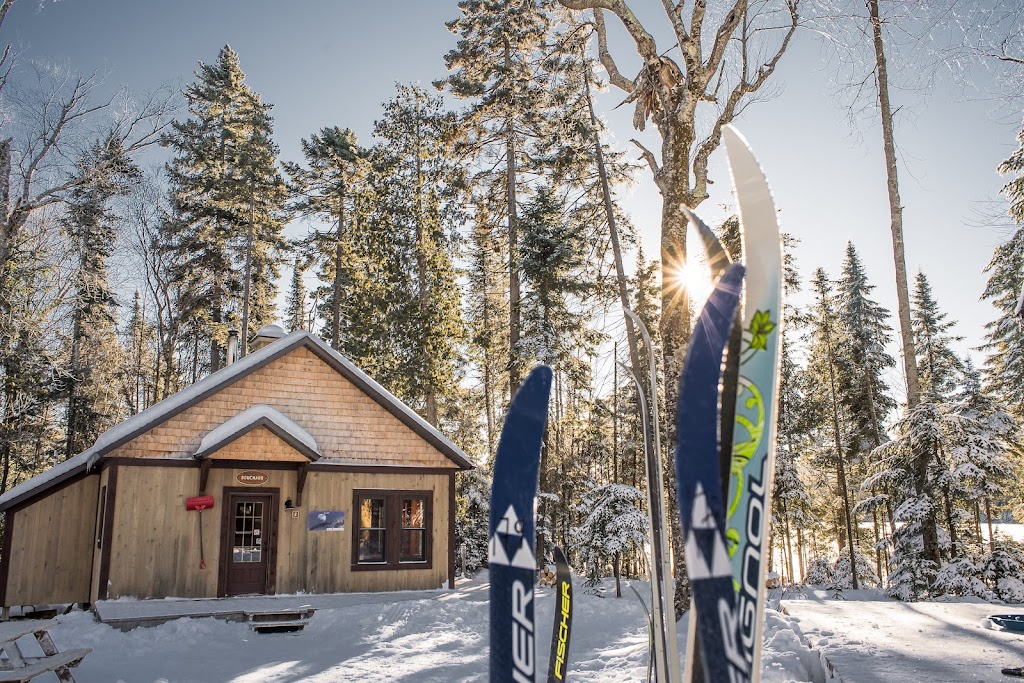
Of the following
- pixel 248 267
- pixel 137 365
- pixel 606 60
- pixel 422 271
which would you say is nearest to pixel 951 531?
pixel 606 60

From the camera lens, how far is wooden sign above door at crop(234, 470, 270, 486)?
12.8m

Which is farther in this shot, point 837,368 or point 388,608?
point 837,368

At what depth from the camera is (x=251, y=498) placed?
13016 mm

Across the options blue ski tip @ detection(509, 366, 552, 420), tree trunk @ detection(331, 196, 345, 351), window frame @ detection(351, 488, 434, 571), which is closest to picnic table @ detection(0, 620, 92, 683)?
blue ski tip @ detection(509, 366, 552, 420)

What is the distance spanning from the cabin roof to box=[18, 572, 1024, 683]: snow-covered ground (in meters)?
2.74

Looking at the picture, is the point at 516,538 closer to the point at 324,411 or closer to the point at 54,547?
the point at 324,411

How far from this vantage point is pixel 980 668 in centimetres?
549

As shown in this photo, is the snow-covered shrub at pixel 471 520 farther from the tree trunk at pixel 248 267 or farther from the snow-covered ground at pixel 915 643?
the snow-covered ground at pixel 915 643

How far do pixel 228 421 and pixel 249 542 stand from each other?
240 centimetres

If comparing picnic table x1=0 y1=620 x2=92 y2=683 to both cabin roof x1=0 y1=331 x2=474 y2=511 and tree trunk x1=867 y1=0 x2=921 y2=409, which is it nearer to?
cabin roof x1=0 y1=331 x2=474 y2=511

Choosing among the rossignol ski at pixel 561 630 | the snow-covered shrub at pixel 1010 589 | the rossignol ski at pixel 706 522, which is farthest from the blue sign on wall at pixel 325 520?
the snow-covered shrub at pixel 1010 589

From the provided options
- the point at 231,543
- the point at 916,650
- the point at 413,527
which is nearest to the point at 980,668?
the point at 916,650

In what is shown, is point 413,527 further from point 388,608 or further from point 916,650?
point 916,650

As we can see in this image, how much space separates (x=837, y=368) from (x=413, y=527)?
19.2 metres
